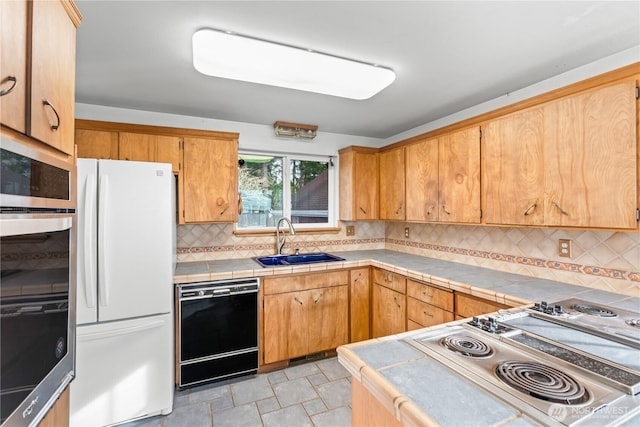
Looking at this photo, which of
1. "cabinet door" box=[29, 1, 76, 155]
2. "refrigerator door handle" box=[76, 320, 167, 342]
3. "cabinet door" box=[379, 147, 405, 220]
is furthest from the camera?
"cabinet door" box=[379, 147, 405, 220]

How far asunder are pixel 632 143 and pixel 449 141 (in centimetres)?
115

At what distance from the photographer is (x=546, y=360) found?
0.97 m

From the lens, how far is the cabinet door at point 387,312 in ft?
8.54

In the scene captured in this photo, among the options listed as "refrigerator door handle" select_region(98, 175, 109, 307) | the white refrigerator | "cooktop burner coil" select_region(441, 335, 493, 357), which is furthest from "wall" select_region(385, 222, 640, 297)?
"refrigerator door handle" select_region(98, 175, 109, 307)

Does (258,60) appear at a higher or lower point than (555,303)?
higher

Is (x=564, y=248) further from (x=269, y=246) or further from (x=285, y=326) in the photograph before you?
(x=269, y=246)

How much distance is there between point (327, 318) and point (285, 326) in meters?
0.41

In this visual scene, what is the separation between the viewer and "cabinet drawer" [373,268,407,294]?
258cm

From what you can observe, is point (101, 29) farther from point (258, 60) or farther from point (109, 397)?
point (109, 397)

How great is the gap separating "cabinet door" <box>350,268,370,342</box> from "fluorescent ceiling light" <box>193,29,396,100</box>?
1.67 meters

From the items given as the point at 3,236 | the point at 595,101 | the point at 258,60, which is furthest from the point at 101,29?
the point at 595,101

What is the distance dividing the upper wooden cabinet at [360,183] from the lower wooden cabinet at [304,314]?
801 millimetres

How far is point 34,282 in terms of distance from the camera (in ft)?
2.73

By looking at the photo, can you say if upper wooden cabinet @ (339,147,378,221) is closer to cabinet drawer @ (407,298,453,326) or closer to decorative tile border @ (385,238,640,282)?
decorative tile border @ (385,238,640,282)
